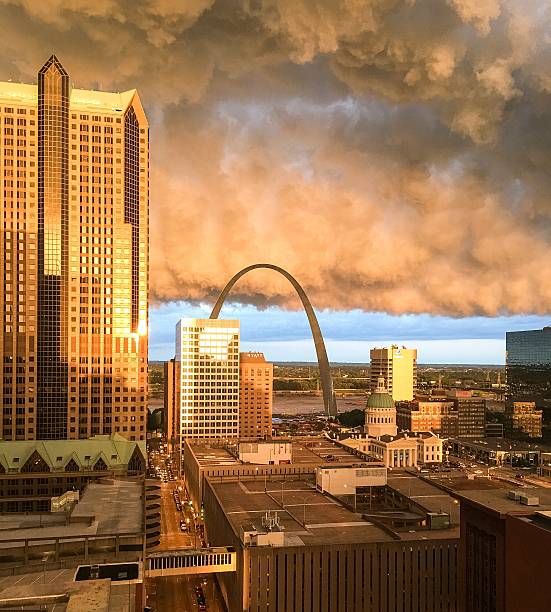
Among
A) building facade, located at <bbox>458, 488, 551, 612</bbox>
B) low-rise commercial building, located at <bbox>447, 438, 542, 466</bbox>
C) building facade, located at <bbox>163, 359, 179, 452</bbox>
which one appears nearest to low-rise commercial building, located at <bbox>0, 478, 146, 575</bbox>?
building facade, located at <bbox>458, 488, 551, 612</bbox>

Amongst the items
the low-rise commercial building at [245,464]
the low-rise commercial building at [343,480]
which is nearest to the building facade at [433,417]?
the low-rise commercial building at [245,464]

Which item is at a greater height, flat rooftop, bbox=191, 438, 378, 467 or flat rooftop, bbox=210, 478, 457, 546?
flat rooftop, bbox=210, 478, 457, 546

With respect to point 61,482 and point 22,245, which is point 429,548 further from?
point 22,245

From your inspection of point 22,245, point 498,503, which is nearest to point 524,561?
point 498,503

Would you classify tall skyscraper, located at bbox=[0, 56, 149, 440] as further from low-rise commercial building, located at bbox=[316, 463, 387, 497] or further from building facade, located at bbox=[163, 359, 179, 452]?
building facade, located at bbox=[163, 359, 179, 452]

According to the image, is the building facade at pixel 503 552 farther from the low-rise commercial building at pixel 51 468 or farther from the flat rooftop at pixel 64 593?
the low-rise commercial building at pixel 51 468
